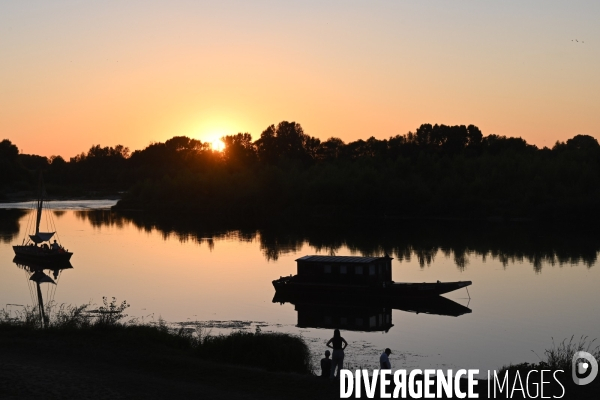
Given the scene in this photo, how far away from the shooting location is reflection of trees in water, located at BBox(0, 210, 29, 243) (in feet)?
241

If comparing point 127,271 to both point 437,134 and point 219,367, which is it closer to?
point 219,367

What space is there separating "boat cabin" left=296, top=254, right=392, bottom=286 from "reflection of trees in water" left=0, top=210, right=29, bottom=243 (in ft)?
127

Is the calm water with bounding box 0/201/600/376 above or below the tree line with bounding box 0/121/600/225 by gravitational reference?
below

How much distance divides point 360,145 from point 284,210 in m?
50.7

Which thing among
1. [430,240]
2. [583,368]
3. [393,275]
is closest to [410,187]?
[430,240]

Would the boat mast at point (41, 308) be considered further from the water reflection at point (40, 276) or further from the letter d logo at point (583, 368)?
the letter d logo at point (583, 368)

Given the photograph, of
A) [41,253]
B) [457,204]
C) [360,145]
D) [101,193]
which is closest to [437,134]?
[360,145]

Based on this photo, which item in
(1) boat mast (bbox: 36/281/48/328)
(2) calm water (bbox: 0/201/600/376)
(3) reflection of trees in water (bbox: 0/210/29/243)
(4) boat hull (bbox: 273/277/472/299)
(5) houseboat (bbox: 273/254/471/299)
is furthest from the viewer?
(3) reflection of trees in water (bbox: 0/210/29/243)

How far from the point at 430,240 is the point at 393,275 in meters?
23.2

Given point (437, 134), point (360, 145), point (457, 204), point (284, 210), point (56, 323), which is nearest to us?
point (56, 323)

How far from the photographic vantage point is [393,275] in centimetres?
4881

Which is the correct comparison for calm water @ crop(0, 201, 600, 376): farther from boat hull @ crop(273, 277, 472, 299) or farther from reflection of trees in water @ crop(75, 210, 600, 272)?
boat hull @ crop(273, 277, 472, 299)

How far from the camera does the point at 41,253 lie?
177 feet

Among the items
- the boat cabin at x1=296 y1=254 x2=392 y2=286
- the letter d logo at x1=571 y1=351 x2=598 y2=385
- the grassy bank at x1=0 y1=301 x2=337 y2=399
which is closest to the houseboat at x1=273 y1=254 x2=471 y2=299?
the boat cabin at x1=296 y1=254 x2=392 y2=286
